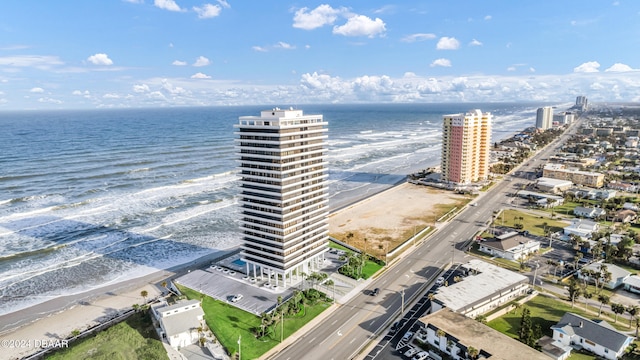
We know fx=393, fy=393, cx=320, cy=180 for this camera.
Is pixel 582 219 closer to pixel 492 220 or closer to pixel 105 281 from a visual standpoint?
pixel 492 220

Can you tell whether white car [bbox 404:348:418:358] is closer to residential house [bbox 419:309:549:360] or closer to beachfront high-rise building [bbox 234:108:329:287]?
residential house [bbox 419:309:549:360]

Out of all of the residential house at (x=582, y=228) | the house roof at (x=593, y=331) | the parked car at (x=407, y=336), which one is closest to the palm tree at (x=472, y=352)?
the parked car at (x=407, y=336)

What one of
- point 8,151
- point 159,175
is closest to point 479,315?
point 159,175

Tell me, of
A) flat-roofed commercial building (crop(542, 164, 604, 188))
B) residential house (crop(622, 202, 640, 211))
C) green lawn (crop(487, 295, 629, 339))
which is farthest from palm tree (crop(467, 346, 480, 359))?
flat-roofed commercial building (crop(542, 164, 604, 188))

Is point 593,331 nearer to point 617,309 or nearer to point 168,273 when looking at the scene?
point 617,309

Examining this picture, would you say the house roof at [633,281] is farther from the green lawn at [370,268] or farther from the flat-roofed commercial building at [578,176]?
the flat-roofed commercial building at [578,176]

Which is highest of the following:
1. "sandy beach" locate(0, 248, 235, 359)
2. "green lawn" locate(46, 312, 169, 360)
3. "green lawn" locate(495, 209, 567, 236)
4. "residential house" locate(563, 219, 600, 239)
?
"residential house" locate(563, 219, 600, 239)
